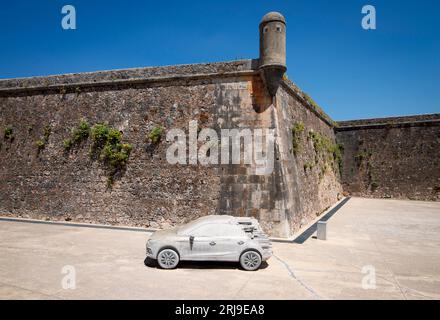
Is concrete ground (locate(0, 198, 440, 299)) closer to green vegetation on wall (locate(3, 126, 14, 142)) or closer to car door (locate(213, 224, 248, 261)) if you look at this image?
car door (locate(213, 224, 248, 261))

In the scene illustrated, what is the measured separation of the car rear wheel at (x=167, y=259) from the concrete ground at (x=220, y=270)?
20 cm

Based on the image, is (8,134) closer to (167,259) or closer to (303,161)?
(167,259)

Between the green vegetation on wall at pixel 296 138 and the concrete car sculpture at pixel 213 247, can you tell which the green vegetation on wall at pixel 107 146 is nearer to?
the concrete car sculpture at pixel 213 247

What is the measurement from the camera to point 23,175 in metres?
16.0

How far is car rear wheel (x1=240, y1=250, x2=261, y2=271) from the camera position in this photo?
25.5 feet

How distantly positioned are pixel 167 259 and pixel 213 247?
1.13 metres

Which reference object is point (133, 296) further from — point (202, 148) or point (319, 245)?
point (202, 148)

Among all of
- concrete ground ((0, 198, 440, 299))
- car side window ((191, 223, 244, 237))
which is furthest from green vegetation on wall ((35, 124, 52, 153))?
car side window ((191, 223, 244, 237))

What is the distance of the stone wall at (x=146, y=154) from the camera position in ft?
40.3

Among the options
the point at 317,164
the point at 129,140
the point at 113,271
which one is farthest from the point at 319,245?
the point at 317,164

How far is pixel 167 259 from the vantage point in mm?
7848

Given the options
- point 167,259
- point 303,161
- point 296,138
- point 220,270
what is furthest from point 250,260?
point 303,161

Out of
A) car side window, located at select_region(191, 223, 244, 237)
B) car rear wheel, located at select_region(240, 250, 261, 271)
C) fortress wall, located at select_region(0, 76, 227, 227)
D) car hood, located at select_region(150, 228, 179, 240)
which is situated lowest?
car rear wheel, located at select_region(240, 250, 261, 271)
